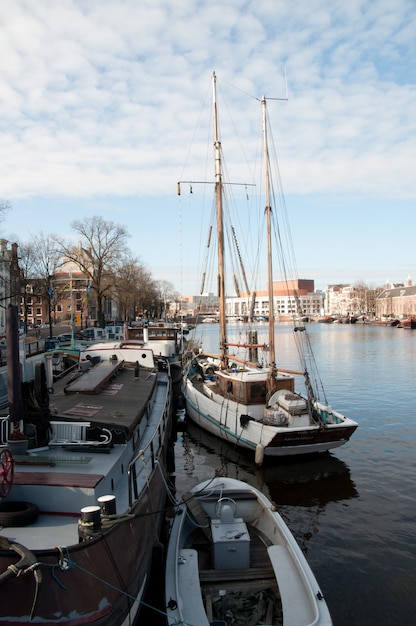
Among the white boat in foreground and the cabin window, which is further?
the cabin window

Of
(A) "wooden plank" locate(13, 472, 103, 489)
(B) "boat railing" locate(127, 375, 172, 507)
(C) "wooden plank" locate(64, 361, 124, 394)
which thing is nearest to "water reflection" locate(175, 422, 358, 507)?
(B) "boat railing" locate(127, 375, 172, 507)

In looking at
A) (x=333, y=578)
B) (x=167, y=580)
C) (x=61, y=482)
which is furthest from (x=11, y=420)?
(x=333, y=578)

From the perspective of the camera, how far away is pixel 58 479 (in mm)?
8398

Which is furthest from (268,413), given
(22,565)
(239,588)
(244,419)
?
(22,565)

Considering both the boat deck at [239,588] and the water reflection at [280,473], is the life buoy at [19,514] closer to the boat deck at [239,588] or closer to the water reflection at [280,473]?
the boat deck at [239,588]

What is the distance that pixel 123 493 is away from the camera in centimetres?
1002

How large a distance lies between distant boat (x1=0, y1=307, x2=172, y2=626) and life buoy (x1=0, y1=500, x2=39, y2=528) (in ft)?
0.05

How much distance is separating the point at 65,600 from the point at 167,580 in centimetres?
363

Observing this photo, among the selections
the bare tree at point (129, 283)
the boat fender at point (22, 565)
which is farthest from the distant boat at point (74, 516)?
A: the bare tree at point (129, 283)

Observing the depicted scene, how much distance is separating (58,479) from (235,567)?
5044 millimetres

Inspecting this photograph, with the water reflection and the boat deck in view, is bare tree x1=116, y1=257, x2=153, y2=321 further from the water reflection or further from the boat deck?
the boat deck

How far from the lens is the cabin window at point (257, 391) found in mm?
20938

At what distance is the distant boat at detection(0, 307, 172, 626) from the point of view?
6.35 meters

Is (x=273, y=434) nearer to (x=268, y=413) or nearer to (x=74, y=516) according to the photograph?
(x=268, y=413)
